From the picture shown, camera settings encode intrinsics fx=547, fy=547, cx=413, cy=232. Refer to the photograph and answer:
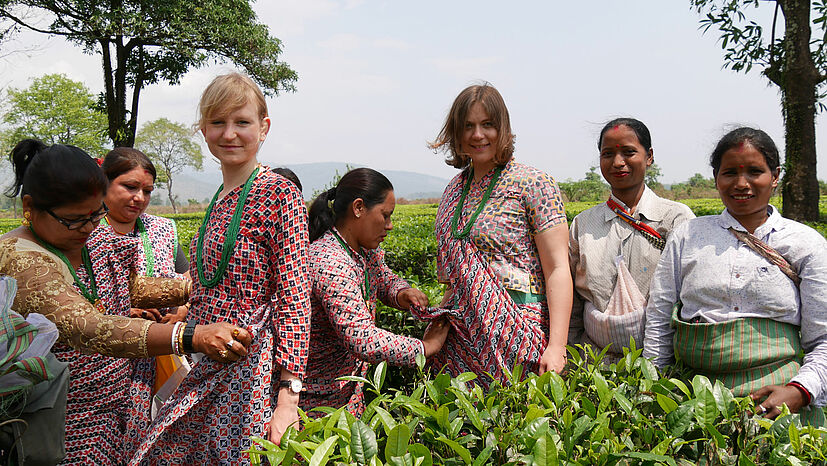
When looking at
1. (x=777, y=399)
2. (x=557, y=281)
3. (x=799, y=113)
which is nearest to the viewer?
(x=777, y=399)

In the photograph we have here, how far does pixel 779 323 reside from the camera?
1901 mm

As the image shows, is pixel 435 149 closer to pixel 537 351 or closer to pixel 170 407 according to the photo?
pixel 537 351

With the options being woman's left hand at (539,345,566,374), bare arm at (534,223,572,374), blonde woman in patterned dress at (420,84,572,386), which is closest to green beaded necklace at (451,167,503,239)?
blonde woman in patterned dress at (420,84,572,386)

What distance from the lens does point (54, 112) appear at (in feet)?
126

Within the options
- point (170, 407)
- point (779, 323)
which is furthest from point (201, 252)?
point (779, 323)

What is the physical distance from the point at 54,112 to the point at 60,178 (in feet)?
146

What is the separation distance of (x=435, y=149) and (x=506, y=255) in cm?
70

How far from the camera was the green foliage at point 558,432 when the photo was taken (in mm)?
1177

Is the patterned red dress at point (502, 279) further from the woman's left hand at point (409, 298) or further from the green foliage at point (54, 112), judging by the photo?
the green foliage at point (54, 112)

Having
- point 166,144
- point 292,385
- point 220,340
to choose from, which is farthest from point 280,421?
point 166,144

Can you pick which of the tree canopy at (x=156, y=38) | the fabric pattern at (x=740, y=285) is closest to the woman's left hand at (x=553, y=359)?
the fabric pattern at (x=740, y=285)

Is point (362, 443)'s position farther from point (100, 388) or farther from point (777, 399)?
point (100, 388)

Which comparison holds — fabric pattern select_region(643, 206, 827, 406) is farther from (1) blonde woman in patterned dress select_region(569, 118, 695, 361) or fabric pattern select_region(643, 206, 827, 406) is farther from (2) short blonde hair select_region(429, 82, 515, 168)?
(2) short blonde hair select_region(429, 82, 515, 168)

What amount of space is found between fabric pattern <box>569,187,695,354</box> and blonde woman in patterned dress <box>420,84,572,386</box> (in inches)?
6.5
